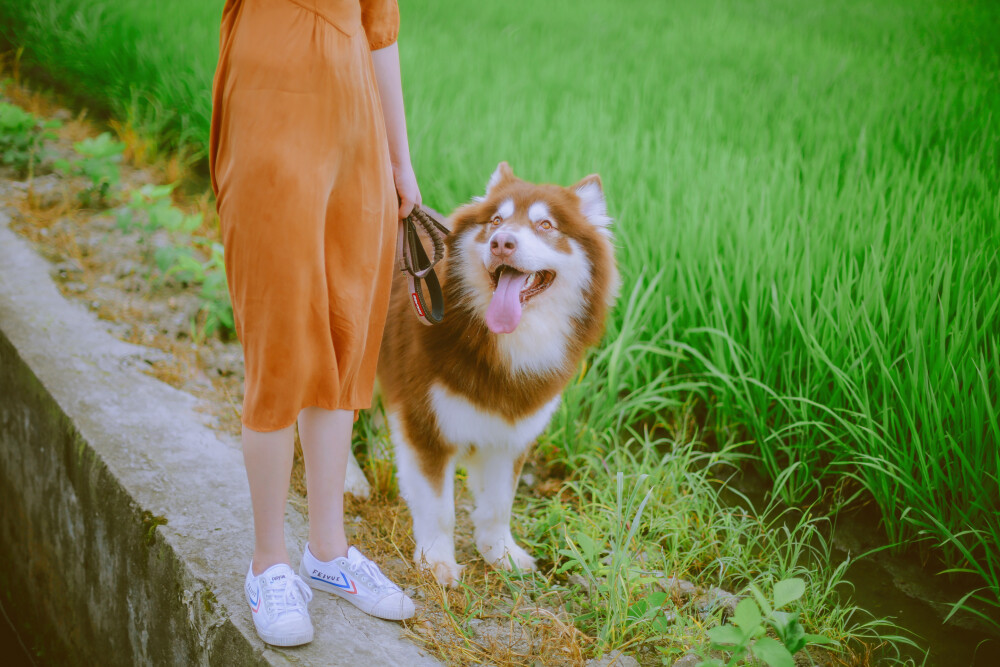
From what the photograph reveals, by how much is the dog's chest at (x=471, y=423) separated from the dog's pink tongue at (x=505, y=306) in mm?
239

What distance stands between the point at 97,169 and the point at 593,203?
289 cm

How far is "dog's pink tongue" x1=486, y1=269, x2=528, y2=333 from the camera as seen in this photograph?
1579mm

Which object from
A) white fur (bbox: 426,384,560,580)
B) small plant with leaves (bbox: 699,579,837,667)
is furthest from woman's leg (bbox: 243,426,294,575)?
small plant with leaves (bbox: 699,579,837,667)

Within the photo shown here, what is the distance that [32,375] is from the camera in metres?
2.14

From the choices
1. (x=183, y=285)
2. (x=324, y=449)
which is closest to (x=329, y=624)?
(x=324, y=449)

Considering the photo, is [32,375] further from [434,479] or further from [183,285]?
[434,479]

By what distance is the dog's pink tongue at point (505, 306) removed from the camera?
62.2 inches

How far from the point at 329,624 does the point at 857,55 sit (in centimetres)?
514

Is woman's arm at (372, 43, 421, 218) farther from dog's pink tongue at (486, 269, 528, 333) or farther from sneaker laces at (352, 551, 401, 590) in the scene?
sneaker laces at (352, 551, 401, 590)

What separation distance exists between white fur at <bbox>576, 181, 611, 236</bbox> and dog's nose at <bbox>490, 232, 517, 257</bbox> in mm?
364

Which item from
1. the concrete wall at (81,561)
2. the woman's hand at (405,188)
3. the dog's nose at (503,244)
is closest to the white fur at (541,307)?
the dog's nose at (503,244)

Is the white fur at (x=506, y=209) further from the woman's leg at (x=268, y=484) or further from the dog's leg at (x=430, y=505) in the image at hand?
the woman's leg at (x=268, y=484)

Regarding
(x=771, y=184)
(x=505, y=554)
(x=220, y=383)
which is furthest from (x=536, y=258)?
(x=771, y=184)

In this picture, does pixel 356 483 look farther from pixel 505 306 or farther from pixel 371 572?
pixel 505 306
